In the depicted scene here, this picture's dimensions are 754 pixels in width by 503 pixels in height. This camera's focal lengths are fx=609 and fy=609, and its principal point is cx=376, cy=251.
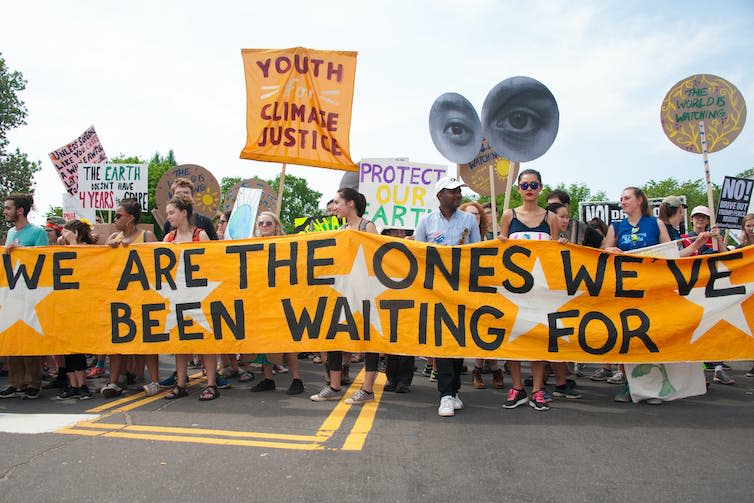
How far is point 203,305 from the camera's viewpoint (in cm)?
573

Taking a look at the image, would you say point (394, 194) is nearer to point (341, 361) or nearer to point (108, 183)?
point (341, 361)

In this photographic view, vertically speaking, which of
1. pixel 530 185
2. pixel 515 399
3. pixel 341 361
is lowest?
pixel 515 399

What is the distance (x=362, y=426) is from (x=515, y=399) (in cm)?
151

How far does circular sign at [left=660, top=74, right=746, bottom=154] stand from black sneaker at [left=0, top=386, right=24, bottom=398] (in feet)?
25.2

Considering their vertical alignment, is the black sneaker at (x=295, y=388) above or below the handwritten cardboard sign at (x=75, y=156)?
below

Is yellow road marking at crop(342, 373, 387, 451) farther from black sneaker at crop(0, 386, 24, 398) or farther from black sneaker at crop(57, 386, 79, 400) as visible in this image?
black sneaker at crop(0, 386, 24, 398)

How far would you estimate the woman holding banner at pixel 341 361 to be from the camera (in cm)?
543

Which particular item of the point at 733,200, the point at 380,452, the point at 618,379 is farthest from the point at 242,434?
the point at 733,200

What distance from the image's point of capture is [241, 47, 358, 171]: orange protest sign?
24.0 ft

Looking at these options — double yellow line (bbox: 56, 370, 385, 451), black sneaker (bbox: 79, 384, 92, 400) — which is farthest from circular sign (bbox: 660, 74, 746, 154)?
black sneaker (bbox: 79, 384, 92, 400)

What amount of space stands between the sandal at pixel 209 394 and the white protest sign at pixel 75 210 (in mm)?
7760

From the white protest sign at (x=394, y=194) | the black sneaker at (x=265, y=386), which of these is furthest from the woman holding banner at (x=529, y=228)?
the white protest sign at (x=394, y=194)

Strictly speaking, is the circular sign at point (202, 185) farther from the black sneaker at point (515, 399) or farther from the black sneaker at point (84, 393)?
the black sneaker at point (515, 399)

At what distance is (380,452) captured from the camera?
385 centimetres
